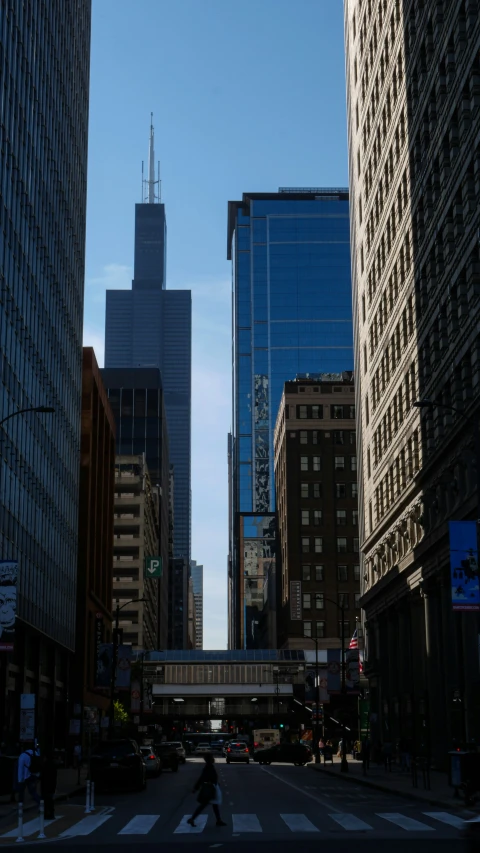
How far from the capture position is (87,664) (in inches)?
3649

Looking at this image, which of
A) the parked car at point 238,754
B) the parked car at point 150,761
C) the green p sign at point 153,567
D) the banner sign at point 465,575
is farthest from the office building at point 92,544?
the banner sign at point 465,575

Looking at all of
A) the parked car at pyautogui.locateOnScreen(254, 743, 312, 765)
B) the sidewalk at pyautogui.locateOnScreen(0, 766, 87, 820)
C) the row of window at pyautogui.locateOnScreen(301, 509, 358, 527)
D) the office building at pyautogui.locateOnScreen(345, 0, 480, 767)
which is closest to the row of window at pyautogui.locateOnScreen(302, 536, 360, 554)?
the row of window at pyautogui.locateOnScreen(301, 509, 358, 527)

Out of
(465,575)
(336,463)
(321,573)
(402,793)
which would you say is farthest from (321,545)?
(465,575)

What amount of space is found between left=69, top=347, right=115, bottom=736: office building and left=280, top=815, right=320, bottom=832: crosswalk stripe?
49101mm

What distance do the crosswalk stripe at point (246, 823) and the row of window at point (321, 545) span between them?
5315 inches

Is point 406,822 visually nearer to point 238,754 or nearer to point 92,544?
point 238,754

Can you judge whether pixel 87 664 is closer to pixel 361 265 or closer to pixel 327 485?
pixel 361 265

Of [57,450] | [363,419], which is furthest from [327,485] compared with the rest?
[57,450]

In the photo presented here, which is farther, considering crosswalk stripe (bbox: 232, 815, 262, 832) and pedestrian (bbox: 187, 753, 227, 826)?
pedestrian (bbox: 187, 753, 227, 826)

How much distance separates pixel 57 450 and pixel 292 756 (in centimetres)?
3104

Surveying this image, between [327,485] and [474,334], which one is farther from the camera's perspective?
[327,485]

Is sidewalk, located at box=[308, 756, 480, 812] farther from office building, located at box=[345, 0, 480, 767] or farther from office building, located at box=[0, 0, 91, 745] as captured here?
office building, located at box=[0, 0, 91, 745]

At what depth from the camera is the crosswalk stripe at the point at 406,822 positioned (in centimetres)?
2595

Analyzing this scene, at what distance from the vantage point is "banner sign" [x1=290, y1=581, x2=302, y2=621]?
160 metres
